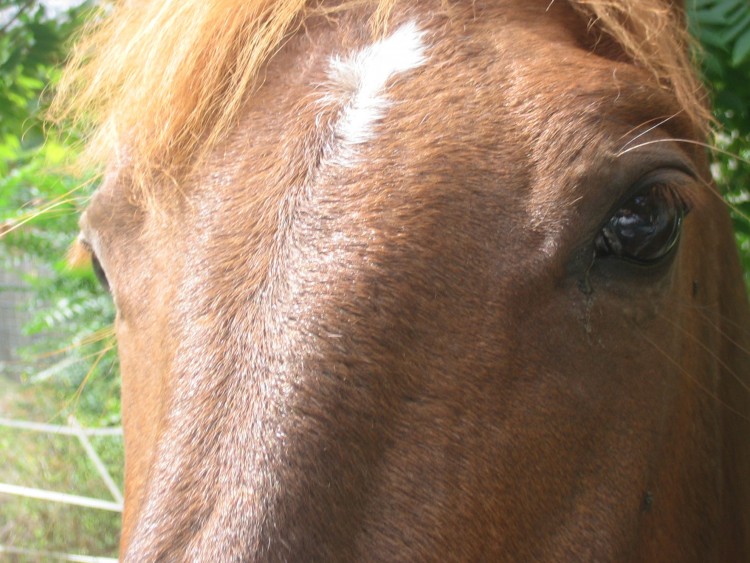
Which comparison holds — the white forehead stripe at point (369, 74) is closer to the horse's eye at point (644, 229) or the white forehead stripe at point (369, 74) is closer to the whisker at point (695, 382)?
the horse's eye at point (644, 229)

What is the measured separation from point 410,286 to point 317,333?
7.1 inches

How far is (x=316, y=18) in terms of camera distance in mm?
1708

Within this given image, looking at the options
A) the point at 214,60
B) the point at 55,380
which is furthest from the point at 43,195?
the point at 55,380

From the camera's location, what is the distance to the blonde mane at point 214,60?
1.64 m

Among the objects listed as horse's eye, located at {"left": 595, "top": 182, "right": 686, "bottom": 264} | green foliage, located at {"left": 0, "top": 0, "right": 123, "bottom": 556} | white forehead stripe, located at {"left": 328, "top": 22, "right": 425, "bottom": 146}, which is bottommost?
green foliage, located at {"left": 0, "top": 0, "right": 123, "bottom": 556}

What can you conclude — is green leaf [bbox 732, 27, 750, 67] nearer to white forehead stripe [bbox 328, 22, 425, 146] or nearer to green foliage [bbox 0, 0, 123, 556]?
white forehead stripe [bbox 328, 22, 425, 146]

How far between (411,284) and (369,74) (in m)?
0.45

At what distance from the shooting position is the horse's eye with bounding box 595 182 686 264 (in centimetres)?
143

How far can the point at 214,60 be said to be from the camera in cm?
169

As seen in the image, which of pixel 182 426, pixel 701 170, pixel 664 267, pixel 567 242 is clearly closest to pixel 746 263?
pixel 701 170

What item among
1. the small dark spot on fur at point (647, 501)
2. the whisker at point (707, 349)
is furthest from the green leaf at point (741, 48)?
the small dark spot on fur at point (647, 501)

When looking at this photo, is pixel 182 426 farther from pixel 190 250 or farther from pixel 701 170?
pixel 701 170

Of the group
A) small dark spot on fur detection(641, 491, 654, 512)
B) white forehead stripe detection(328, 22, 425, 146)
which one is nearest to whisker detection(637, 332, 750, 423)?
small dark spot on fur detection(641, 491, 654, 512)

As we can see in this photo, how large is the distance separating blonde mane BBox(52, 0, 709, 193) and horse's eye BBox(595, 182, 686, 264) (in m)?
0.31
